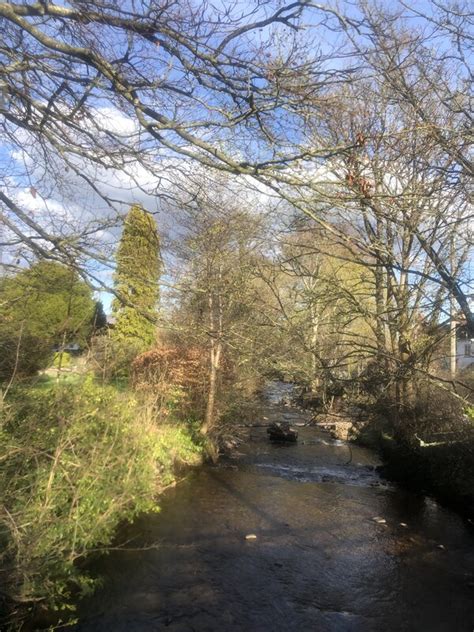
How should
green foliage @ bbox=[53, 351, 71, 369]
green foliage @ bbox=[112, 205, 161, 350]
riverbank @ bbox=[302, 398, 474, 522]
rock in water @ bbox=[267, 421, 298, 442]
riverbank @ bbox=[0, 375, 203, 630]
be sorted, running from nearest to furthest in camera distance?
riverbank @ bbox=[0, 375, 203, 630] → green foliage @ bbox=[112, 205, 161, 350] → green foliage @ bbox=[53, 351, 71, 369] → riverbank @ bbox=[302, 398, 474, 522] → rock in water @ bbox=[267, 421, 298, 442]

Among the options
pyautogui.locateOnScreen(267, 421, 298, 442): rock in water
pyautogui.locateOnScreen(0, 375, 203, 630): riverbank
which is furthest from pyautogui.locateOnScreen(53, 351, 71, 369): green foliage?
pyautogui.locateOnScreen(267, 421, 298, 442): rock in water

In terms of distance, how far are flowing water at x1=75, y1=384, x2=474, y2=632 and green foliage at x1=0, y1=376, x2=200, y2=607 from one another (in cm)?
67

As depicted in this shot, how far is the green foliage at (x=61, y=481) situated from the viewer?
4.92 m

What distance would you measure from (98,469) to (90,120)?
401 centimetres

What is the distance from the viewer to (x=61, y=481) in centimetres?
571

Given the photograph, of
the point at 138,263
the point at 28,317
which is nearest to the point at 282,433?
the point at 28,317

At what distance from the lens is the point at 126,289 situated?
7.20m

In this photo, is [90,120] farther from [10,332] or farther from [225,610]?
[225,610]

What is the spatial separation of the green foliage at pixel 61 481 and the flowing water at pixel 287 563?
67 cm

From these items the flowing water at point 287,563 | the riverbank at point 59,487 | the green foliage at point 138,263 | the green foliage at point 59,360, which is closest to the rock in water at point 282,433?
the flowing water at point 287,563

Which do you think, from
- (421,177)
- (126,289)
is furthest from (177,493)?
(421,177)

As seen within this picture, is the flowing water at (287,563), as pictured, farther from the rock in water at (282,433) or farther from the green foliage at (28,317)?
the rock in water at (282,433)

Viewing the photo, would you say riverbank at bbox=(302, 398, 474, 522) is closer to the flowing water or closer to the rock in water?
the flowing water

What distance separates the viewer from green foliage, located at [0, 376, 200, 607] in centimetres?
492
